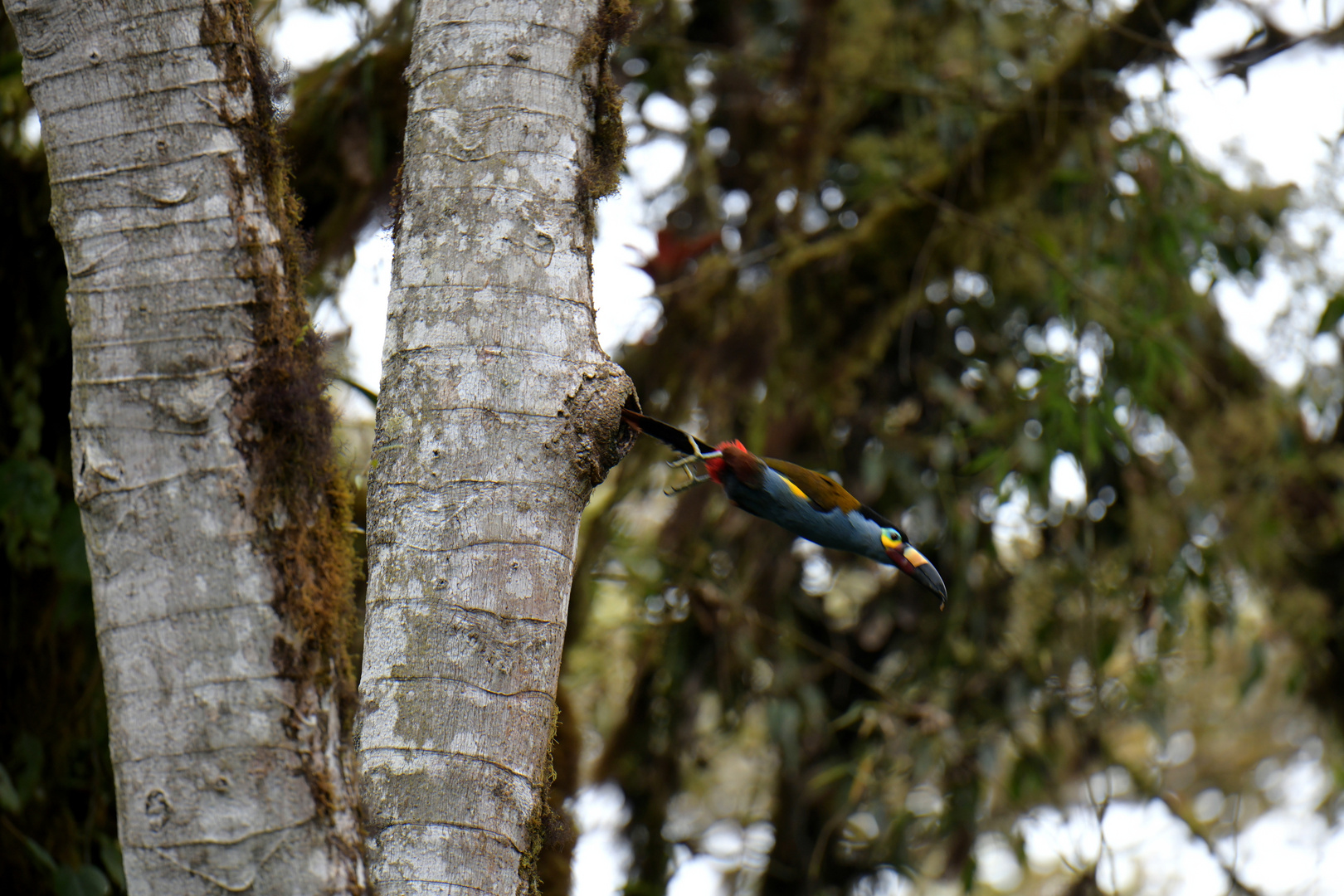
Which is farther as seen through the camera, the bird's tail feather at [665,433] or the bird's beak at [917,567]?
the bird's beak at [917,567]

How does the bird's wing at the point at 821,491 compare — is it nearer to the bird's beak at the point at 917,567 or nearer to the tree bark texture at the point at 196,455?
the bird's beak at the point at 917,567

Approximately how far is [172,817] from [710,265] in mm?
3122

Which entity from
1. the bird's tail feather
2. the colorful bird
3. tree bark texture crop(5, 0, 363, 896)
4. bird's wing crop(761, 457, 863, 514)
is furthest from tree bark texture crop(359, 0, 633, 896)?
bird's wing crop(761, 457, 863, 514)

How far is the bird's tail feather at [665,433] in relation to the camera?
5.59 ft

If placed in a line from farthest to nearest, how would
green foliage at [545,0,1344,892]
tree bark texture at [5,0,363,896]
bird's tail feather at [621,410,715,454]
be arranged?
green foliage at [545,0,1344,892], bird's tail feather at [621,410,715,454], tree bark texture at [5,0,363,896]

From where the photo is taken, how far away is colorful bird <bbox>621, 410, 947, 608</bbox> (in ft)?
7.54

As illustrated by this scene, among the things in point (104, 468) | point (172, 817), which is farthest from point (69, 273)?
point (172, 817)

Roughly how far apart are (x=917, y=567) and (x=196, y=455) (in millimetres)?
1685

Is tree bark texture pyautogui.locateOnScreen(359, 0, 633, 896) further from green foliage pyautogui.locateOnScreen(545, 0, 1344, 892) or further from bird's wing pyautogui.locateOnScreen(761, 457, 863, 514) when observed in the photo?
green foliage pyautogui.locateOnScreen(545, 0, 1344, 892)

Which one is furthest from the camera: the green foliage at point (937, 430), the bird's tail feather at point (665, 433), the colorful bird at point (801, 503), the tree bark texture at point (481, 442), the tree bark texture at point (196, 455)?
the green foliage at point (937, 430)

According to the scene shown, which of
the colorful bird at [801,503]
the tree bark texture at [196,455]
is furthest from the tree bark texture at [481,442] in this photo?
the colorful bird at [801,503]

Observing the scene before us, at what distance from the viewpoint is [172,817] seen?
1021 mm

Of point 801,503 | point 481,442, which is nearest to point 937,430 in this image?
point 801,503

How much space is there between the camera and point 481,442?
4.77 feet
